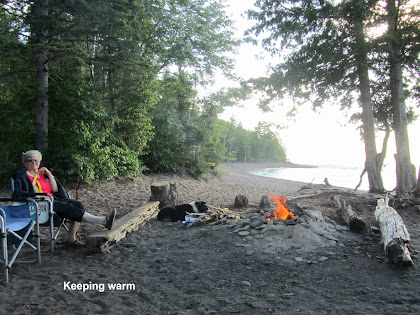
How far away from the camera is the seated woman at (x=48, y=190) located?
3.65 meters

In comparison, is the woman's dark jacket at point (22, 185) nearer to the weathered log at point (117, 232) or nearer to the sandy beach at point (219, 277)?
the sandy beach at point (219, 277)

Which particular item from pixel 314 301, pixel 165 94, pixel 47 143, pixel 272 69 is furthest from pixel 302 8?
pixel 314 301

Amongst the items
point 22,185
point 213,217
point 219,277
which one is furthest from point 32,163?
point 213,217

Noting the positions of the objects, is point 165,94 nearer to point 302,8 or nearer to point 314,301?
point 302,8

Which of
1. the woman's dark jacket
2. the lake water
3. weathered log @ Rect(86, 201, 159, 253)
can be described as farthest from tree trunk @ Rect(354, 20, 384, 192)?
the woman's dark jacket

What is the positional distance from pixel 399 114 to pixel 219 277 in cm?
933

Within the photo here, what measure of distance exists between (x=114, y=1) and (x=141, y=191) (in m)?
5.46

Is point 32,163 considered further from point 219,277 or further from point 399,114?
point 399,114

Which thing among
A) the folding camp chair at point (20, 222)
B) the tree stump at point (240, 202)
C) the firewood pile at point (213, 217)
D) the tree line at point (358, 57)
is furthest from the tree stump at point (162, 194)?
the tree line at point (358, 57)

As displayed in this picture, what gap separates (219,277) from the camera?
3.17 meters

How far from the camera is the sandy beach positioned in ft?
8.14

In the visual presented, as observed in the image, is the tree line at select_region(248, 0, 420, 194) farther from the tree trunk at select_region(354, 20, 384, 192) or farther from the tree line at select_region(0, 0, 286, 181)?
the tree line at select_region(0, 0, 286, 181)

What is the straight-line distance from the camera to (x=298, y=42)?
10367 mm

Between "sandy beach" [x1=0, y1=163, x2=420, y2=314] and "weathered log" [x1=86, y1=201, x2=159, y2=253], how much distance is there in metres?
0.10
